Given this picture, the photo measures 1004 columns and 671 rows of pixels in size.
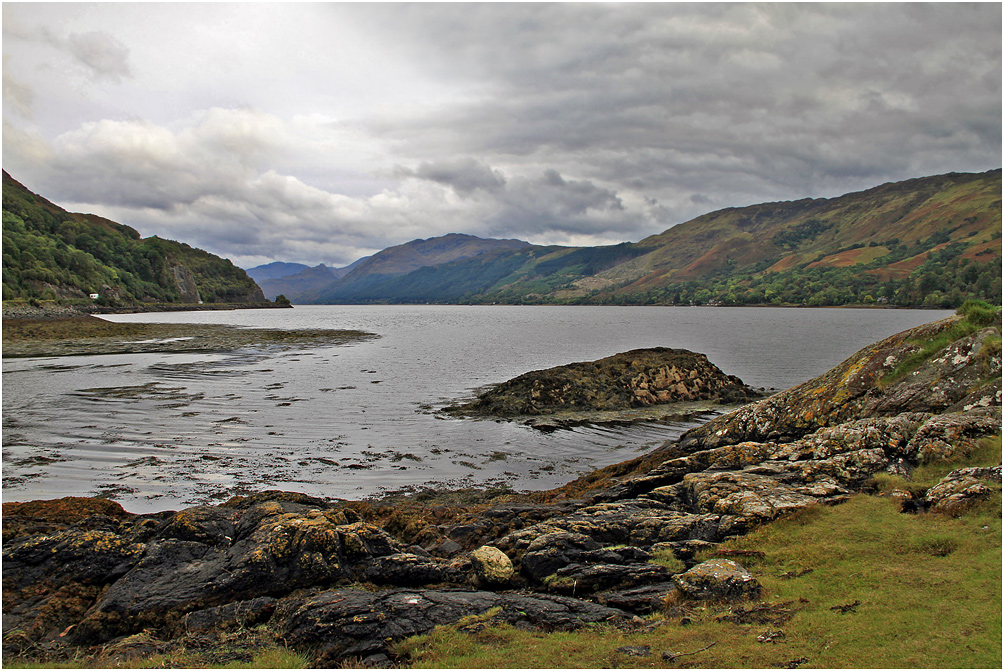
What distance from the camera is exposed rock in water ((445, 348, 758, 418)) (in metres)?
31.9

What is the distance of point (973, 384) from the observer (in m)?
14.4

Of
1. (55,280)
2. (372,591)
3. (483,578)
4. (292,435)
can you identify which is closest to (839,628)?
(483,578)

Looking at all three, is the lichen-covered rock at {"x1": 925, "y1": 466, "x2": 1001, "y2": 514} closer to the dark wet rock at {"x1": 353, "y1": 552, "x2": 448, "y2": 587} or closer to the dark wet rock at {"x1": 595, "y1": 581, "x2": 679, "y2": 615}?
the dark wet rock at {"x1": 595, "y1": 581, "x2": 679, "y2": 615}

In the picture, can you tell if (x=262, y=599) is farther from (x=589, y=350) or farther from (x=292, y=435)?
(x=589, y=350)

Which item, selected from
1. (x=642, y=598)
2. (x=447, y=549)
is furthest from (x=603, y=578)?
(x=447, y=549)

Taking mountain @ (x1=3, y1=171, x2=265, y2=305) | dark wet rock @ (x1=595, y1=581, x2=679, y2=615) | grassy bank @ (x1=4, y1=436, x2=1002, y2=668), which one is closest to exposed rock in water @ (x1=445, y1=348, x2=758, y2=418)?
dark wet rock @ (x1=595, y1=581, x2=679, y2=615)

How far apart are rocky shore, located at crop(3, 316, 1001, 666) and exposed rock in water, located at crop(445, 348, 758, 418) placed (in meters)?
16.0

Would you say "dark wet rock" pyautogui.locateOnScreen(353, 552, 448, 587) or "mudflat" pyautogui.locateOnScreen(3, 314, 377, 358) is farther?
"mudflat" pyautogui.locateOnScreen(3, 314, 377, 358)

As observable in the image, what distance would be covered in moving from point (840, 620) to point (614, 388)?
26.3 metres

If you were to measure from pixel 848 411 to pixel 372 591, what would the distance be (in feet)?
50.2

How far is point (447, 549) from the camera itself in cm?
1160

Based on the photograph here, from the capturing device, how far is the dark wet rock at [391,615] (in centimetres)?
807

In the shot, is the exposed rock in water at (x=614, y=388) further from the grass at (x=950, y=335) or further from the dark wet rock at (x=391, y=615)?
the dark wet rock at (x=391, y=615)

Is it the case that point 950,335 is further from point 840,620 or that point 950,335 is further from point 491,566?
point 491,566
